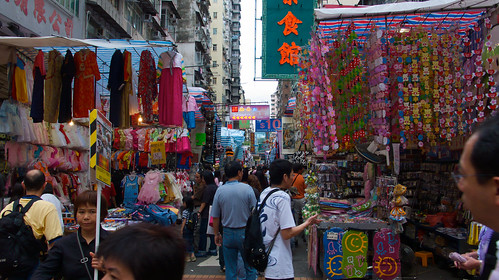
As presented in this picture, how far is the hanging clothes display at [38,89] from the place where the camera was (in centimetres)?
624

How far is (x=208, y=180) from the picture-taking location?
7.95m

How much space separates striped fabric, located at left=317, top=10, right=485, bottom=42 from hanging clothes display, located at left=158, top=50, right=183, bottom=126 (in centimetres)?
267

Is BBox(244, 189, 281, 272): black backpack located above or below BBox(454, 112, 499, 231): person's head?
below

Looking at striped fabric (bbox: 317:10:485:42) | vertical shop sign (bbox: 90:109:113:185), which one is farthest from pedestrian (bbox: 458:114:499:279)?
striped fabric (bbox: 317:10:485:42)

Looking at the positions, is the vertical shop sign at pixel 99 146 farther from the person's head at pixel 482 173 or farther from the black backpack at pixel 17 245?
the person's head at pixel 482 173

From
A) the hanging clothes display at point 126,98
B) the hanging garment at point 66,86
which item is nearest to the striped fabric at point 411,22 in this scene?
the hanging clothes display at point 126,98

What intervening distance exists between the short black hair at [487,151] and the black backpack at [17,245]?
148 inches

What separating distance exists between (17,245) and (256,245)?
2.23m

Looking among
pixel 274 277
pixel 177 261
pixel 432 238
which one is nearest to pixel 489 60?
pixel 432 238

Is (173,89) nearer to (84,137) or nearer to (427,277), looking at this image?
(84,137)

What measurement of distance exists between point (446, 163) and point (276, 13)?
6820mm

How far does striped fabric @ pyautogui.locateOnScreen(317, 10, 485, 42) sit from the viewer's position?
6.58 m

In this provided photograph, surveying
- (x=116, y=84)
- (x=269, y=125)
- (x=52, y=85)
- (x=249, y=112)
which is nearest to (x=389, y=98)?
(x=116, y=84)

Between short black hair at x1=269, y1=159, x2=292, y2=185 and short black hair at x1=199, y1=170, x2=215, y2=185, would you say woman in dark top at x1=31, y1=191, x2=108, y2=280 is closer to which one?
short black hair at x1=269, y1=159, x2=292, y2=185
